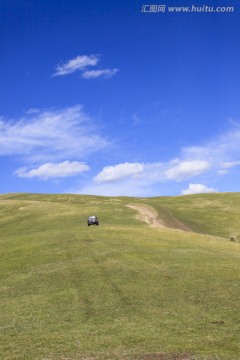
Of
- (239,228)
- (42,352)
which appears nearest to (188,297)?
(42,352)

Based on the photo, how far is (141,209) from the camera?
107 m

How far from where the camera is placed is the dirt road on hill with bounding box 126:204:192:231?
85.1 metres

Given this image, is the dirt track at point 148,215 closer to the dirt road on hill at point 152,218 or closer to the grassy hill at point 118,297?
the dirt road on hill at point 152,218

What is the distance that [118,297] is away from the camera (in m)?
29.5

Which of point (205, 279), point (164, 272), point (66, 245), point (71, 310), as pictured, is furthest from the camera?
point (66, 245)

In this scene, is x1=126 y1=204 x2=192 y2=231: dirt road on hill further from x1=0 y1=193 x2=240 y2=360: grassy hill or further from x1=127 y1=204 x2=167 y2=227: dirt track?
x1=0 y1=193 x2=240 y2=360: grassy hill

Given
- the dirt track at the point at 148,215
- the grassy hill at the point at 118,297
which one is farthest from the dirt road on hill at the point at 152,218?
the grassy hill at the point at 118,297

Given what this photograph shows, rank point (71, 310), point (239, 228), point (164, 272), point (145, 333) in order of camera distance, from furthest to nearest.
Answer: point (239, 228) → point (164, 272) → point (71, 310) → point (145, 333)

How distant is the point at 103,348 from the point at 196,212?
91.7 m

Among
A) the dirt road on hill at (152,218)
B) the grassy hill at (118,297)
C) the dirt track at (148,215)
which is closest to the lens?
the grassy hill at (118,297)

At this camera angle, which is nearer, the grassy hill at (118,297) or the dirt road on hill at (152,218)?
the grassy hill at (118,297)

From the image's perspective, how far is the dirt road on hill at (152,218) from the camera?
279 feet

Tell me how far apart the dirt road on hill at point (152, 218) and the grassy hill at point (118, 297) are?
21.7m

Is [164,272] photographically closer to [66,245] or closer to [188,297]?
[188,297]
